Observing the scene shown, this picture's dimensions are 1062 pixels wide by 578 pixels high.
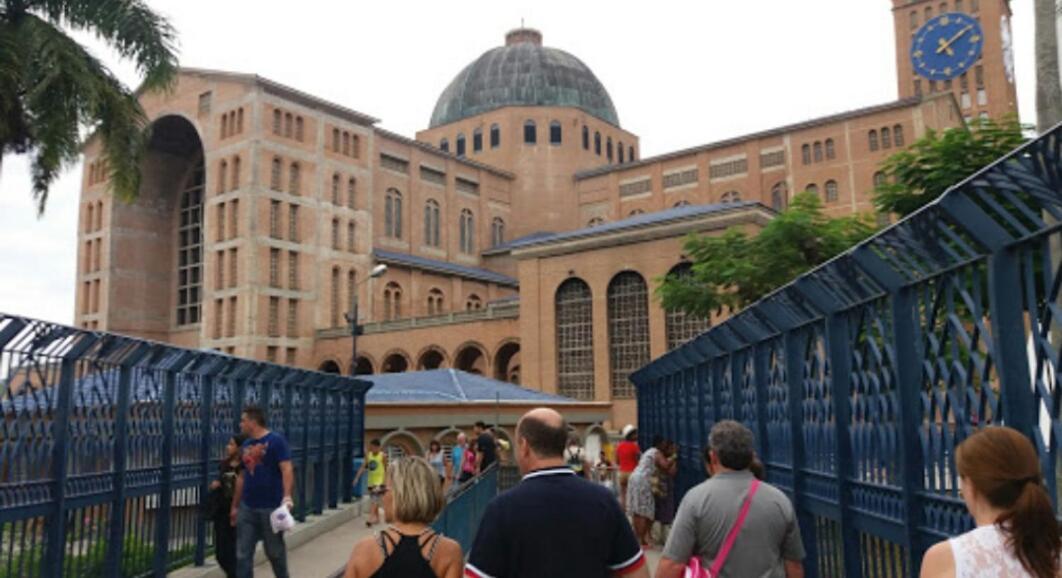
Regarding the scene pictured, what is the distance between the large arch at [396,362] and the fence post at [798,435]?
149 ft

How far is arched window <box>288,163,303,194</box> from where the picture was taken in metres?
52.5

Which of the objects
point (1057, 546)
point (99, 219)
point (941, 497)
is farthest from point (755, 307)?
point (99, 219)

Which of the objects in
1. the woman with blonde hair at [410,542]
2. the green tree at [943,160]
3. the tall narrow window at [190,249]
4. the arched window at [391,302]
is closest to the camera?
the woman with blonde hair at [410,542]

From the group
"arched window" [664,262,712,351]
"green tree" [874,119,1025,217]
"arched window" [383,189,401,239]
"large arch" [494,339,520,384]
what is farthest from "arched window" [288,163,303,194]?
"green tree" [874,119,1025,217]

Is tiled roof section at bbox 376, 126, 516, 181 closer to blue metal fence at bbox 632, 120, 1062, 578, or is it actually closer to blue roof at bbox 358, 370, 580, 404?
blue roof at bbox 358, 370, 580, 404

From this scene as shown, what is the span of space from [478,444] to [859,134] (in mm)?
44734

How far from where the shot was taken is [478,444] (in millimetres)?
18078

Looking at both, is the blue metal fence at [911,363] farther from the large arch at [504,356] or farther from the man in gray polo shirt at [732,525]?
the large arch at [504,356]

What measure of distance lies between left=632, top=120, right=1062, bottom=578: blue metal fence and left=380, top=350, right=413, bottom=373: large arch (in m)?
45.0

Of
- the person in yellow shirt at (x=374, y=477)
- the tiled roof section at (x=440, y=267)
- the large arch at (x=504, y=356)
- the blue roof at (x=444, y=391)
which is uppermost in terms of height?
the tiled roof section at (x=440, y=267)

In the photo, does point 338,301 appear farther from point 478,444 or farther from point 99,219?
point 478,444

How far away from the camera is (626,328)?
43375 mm

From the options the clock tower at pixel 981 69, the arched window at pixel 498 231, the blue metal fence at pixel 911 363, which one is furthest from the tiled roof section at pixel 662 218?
the blue metal fence at pixel 911 363

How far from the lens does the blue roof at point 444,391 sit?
27906 millimetres
